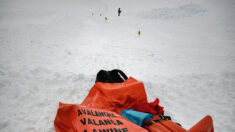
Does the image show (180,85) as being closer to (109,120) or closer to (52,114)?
(109,120)

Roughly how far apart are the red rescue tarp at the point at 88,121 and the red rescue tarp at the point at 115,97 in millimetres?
351

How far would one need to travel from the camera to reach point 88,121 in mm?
1163

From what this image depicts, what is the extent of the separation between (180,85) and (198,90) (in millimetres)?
461

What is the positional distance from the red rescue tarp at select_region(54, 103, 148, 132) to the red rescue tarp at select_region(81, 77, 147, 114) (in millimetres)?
351

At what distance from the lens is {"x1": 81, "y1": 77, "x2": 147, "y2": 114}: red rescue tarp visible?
1.73 metres

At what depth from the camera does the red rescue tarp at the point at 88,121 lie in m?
1.12

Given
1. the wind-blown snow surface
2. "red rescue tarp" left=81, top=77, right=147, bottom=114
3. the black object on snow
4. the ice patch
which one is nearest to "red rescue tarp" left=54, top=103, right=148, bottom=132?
"red rescue tarp" left=81, top=77, right=147, bottom=114

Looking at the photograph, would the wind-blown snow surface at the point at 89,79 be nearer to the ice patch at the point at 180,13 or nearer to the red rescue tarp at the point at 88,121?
the red rescue tarp at the point at 88,121

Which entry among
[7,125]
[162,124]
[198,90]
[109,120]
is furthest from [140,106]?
[198,90]

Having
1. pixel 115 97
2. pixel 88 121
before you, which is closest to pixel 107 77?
pixel 115 97

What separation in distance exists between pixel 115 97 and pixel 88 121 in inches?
26.6

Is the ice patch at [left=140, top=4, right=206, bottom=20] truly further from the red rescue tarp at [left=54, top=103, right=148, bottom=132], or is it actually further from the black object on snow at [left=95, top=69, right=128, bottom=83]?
the red rescue tarp at [left=54, top=103, right=148, bottom=132]

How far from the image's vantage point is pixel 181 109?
8.39ft

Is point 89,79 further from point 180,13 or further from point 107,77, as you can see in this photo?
point 180,13
